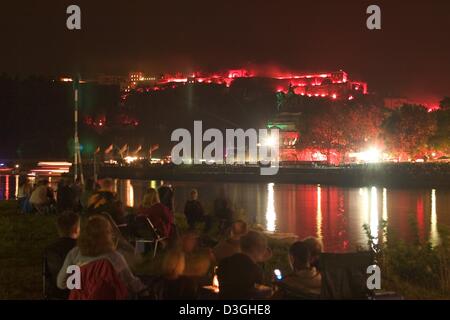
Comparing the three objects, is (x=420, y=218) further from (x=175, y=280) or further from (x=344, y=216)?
(x=175, y=280)

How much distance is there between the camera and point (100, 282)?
652 centimetres

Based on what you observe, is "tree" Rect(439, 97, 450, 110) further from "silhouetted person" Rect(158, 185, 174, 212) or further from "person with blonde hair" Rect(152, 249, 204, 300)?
"person with blonde hair" Rect(152, 249, 204, 300)

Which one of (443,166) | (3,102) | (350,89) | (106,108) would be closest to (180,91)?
(106,108)

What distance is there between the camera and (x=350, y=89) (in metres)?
195

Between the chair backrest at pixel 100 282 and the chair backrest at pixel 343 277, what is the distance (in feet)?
7.02

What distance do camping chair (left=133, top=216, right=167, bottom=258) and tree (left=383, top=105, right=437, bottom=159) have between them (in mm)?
65901

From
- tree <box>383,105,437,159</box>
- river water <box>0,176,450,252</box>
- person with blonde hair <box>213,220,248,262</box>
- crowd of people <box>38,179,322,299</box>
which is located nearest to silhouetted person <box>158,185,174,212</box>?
river water <box>0,176,450,252</box>

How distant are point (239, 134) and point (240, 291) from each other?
285ft

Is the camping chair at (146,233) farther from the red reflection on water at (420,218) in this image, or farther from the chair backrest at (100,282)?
the red reflection on water at (420,218)

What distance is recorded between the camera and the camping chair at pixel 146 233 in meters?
11.2

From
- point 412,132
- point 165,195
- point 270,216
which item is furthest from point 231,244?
point 412,132

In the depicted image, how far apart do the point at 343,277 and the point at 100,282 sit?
2519 mm

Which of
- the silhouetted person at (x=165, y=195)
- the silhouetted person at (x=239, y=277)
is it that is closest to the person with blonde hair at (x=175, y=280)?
the silhouetted person at (x=239, y=277)

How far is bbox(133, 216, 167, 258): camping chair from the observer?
36.7ft
